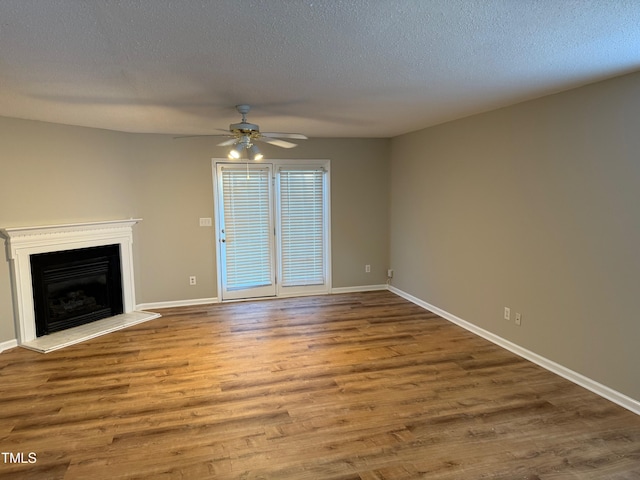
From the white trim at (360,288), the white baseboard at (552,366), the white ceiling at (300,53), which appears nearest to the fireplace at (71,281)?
the white ceiling at (300,53)

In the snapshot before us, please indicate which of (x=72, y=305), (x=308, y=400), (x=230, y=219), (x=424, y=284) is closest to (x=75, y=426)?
(x=308, y=400)

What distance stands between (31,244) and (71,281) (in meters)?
0.70

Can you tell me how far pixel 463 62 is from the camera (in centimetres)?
250

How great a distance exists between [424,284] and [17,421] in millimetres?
4523

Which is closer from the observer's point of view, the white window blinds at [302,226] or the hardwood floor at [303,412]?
the hardwood floor at [303,412]

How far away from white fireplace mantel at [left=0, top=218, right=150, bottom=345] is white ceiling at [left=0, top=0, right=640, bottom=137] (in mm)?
1255

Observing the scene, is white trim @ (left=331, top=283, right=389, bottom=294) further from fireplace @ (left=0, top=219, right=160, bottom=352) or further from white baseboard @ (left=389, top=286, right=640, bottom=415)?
fireplace @ (left=0, top=219, right=160, bottom=352)

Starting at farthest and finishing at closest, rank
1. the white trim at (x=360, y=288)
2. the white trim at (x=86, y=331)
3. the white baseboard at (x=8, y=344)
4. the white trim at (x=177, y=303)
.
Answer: the white trim at (x=360, y=288), the white trim at (x=177, y=303), the white trim at (x=86, y=331), the white baseboard at (x=8, y=344)

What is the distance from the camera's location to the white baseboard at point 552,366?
2.95 metres

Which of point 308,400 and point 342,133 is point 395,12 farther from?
point 342,133

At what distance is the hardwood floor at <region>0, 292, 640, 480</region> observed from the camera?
237 centimetres

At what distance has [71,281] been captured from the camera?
4.82 metres

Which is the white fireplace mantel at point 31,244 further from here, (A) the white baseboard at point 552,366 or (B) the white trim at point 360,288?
(A) the white baseboard at point 552,366

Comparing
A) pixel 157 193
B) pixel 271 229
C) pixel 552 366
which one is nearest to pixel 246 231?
pixel 271 229
